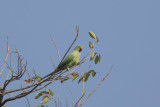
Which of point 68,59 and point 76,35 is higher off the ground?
point 68,59

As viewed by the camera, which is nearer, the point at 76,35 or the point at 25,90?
the point at 76,35

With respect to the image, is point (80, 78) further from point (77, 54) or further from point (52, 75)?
point (77, 54)

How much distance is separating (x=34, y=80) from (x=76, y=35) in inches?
36.6

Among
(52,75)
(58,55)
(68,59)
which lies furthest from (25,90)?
(68,59)

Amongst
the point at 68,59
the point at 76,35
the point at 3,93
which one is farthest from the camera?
the point at 68,59

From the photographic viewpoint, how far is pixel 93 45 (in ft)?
10.1

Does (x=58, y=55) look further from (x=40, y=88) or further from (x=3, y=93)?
(x=3, y=93)

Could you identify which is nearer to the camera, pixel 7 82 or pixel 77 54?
pixel 7 82

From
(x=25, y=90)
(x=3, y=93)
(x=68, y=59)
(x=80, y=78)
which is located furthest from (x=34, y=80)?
A: (x=68, y=59)

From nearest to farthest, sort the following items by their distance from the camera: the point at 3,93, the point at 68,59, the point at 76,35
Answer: the point at 76,35, the point at 3,93, the point at 68,59

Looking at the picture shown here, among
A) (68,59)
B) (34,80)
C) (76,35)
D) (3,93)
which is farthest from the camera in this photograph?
(68,59)

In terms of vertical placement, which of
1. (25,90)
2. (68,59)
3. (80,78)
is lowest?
(80,78)

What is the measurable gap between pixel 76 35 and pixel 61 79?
72 centimetres

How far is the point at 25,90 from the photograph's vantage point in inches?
114
